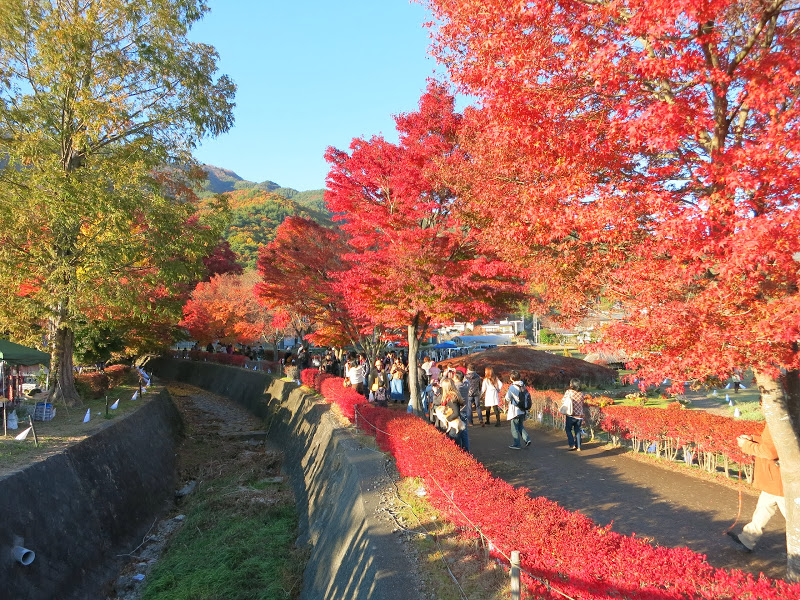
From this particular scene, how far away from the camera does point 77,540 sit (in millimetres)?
7969

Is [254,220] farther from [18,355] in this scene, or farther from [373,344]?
[18,355]

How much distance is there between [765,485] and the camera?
5.32 m

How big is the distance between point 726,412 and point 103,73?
23857 millimetres

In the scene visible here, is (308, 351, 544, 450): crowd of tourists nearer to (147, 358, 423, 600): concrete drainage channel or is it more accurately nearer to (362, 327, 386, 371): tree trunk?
(362, 327, 386, 371): tree trunk

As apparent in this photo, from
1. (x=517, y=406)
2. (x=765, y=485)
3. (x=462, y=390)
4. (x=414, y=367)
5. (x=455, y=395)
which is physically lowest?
(x=765, y=485)

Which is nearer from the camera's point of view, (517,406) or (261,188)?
(517,406)

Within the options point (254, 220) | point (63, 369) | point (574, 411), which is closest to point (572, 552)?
point (574, 411)

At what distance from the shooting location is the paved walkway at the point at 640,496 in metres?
5.70

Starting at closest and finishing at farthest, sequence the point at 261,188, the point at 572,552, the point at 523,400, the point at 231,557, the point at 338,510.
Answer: the point at 572,552, the point at 338,510, the point at 231,557, the point at 523,400, the point at 261,188

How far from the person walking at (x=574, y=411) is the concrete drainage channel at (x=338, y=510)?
14.7 ft

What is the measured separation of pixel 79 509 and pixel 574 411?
999 centimetres

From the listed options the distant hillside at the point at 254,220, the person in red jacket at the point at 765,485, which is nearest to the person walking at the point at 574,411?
the person in red jacket at the point at 765,485

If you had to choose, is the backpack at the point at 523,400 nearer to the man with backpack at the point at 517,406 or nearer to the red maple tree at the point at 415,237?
the man with backpack at the point at 517,406

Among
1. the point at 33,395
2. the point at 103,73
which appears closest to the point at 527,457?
the point at 103,73
